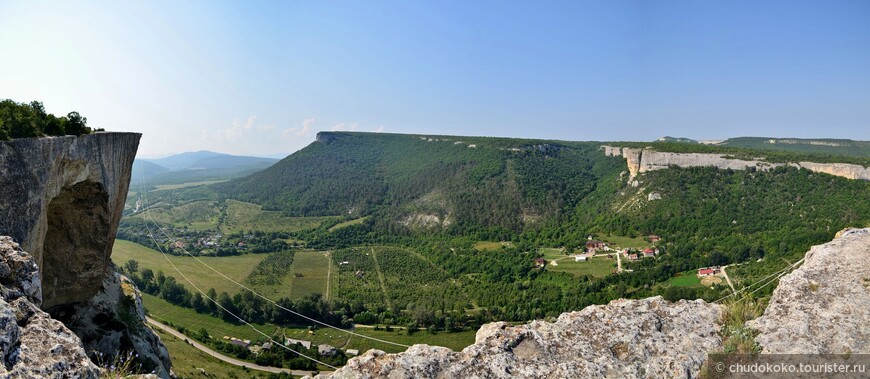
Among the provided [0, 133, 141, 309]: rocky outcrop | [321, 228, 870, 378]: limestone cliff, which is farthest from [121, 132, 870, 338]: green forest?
[0, 133, 141, 309]: rocky outcrop

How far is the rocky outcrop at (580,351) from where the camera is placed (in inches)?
240

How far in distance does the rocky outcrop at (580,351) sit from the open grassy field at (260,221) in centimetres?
11217

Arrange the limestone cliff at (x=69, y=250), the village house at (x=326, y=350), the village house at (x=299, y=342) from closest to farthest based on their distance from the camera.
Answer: the limestone cliff at (x=69, y=250), the village house at (x=326, y=350), the village house at (x=299, y=342)

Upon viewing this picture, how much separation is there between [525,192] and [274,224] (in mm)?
68567

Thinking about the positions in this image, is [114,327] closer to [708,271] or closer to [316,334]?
[316,334]

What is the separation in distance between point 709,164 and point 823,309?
318ft

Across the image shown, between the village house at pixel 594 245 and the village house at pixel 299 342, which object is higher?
the village house at pixel 594 245

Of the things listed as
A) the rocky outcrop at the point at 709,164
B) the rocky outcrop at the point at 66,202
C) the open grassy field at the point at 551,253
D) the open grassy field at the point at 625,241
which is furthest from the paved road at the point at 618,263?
the rocky outcrop at the point at 66,202

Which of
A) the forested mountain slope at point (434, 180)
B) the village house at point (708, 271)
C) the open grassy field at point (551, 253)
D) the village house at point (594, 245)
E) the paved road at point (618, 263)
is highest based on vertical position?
the forested mountain slope at point (434, 180)

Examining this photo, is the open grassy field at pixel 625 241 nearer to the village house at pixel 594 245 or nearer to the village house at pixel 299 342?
the village house at pixel 594 245

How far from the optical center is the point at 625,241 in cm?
7738

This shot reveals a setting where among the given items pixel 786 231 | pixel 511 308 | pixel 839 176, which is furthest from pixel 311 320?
pixel 839 176

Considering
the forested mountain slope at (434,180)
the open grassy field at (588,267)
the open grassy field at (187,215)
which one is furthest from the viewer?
the open grassy field at (187,215)

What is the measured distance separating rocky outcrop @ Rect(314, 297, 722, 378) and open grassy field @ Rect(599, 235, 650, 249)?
73944 mm
